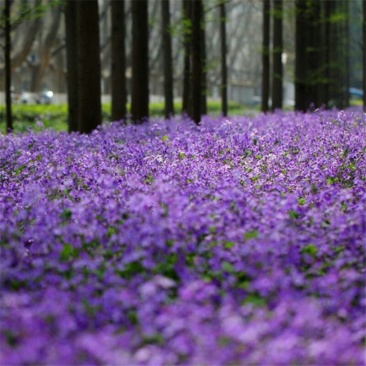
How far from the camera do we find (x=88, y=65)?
12.0m

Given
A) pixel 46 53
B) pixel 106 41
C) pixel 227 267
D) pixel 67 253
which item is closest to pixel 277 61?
pixel 46 53

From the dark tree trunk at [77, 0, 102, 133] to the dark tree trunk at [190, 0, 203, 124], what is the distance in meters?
2.29

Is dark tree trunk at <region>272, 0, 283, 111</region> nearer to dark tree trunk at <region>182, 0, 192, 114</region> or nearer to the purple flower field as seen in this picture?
dark tree trunk at <region>182, 0, 192, 114</region>

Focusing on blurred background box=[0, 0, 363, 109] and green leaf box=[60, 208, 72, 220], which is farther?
blurred background box=[0, 0, 363, 109]

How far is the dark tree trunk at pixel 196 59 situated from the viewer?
13.5 m

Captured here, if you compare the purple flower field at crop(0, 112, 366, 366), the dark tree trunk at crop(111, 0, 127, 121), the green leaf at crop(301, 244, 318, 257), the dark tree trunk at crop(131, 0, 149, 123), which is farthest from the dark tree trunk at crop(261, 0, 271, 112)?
the green leaf at crop(301, 244, 318, 257)

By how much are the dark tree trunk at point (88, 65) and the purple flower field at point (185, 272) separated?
558 cm

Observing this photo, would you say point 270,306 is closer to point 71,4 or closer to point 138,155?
point 138,155

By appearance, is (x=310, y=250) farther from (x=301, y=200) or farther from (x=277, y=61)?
(x=277, y=61)

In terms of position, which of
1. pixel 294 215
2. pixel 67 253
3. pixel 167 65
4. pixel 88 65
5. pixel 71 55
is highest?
pixel 167 65

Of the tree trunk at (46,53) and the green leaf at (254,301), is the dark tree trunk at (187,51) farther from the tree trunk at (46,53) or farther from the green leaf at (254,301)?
the tree trunk at (46,53)

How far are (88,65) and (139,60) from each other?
8.76 feet

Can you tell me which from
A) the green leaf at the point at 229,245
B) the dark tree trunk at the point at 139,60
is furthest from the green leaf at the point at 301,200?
the dark tree trunk at the point at 139,60

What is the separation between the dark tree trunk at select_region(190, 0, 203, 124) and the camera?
44.2 ft
